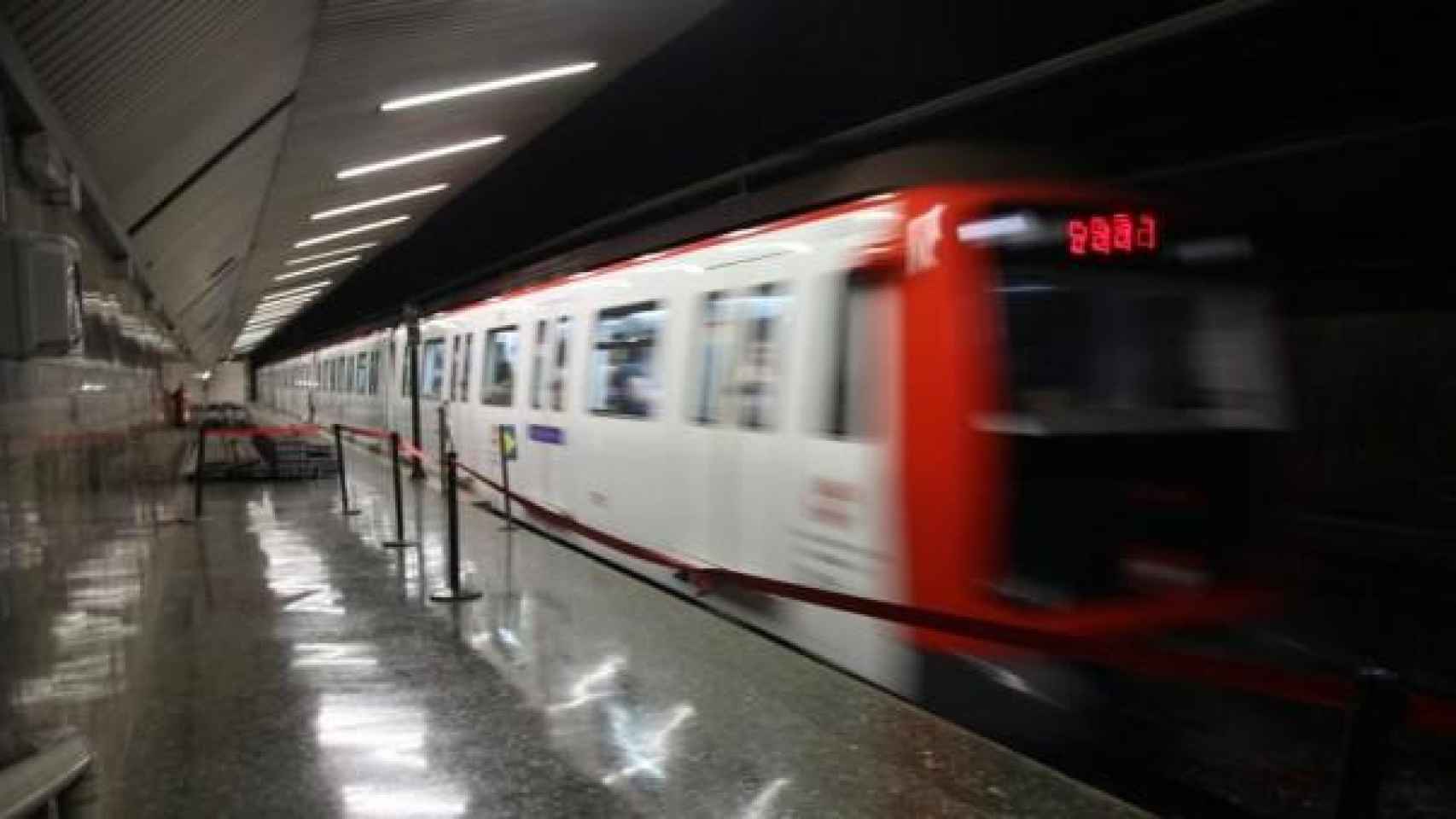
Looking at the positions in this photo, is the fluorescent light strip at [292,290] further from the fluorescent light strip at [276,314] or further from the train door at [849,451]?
the train door at [849,451]

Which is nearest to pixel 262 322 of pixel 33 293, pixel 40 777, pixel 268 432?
pixel 268 432

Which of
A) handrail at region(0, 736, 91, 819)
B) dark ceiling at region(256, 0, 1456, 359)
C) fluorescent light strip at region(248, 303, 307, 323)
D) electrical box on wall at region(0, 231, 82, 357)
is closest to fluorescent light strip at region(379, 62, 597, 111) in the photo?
dark ceiling at region(256, 0, 1456, 359)

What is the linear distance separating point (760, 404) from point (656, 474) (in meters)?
1.62

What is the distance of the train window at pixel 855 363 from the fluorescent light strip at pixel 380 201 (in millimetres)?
8903

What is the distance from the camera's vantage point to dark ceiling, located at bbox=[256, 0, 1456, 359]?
28.5 ft

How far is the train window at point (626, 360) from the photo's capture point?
8148 mm

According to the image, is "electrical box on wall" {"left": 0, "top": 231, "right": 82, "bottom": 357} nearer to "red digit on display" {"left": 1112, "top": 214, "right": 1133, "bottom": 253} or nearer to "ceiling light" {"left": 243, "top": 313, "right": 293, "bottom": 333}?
"red digit on display" {"left": 1112, "top": 214, "right": 1133, "bottom": 253}

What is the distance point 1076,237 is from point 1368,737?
316 cm

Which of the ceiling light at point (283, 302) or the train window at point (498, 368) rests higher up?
the ceiling light at point (283, 302)

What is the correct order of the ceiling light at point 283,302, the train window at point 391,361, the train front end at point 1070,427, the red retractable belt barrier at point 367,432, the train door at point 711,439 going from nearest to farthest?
1. the train front end at point 1070,427
2. the train door at point 711,439
3. the red retractable belt barrier at point 367,432
4. the train window at point 391,361
5. the ceiling light at point 283,302

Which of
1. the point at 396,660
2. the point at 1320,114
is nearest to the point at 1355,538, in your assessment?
the point at 1320,114

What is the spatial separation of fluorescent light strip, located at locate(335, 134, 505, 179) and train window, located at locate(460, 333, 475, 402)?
278cm

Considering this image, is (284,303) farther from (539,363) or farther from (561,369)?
(561,369)

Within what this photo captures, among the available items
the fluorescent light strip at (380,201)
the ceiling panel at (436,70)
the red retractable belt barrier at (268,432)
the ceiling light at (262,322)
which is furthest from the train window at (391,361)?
the ceiling light at (262,322)
